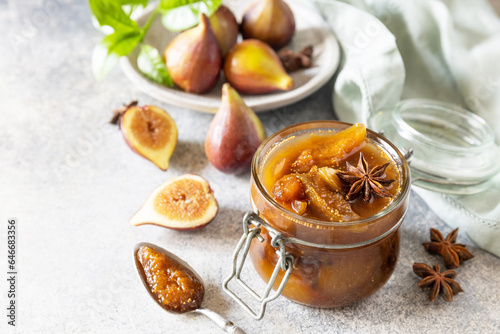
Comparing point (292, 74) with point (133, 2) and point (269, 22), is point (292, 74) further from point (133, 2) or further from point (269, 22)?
point (133, 2)

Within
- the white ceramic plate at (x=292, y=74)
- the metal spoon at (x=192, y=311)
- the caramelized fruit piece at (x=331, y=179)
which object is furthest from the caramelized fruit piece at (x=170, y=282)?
the white ceramic plate at (x=292, y=74)

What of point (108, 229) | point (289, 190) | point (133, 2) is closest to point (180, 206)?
point (108, 229)

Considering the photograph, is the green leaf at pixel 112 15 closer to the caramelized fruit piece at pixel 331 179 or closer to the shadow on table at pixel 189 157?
the shadow on table at pixel 189 157

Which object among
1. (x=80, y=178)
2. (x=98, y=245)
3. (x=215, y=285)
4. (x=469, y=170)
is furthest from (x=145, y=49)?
(x=469, y=170)

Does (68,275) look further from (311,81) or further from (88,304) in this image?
(311,81)

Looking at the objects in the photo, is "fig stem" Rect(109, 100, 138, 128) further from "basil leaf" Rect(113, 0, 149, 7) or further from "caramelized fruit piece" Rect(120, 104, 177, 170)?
"basil leaf" Rect(113, 0, 149, 7)
